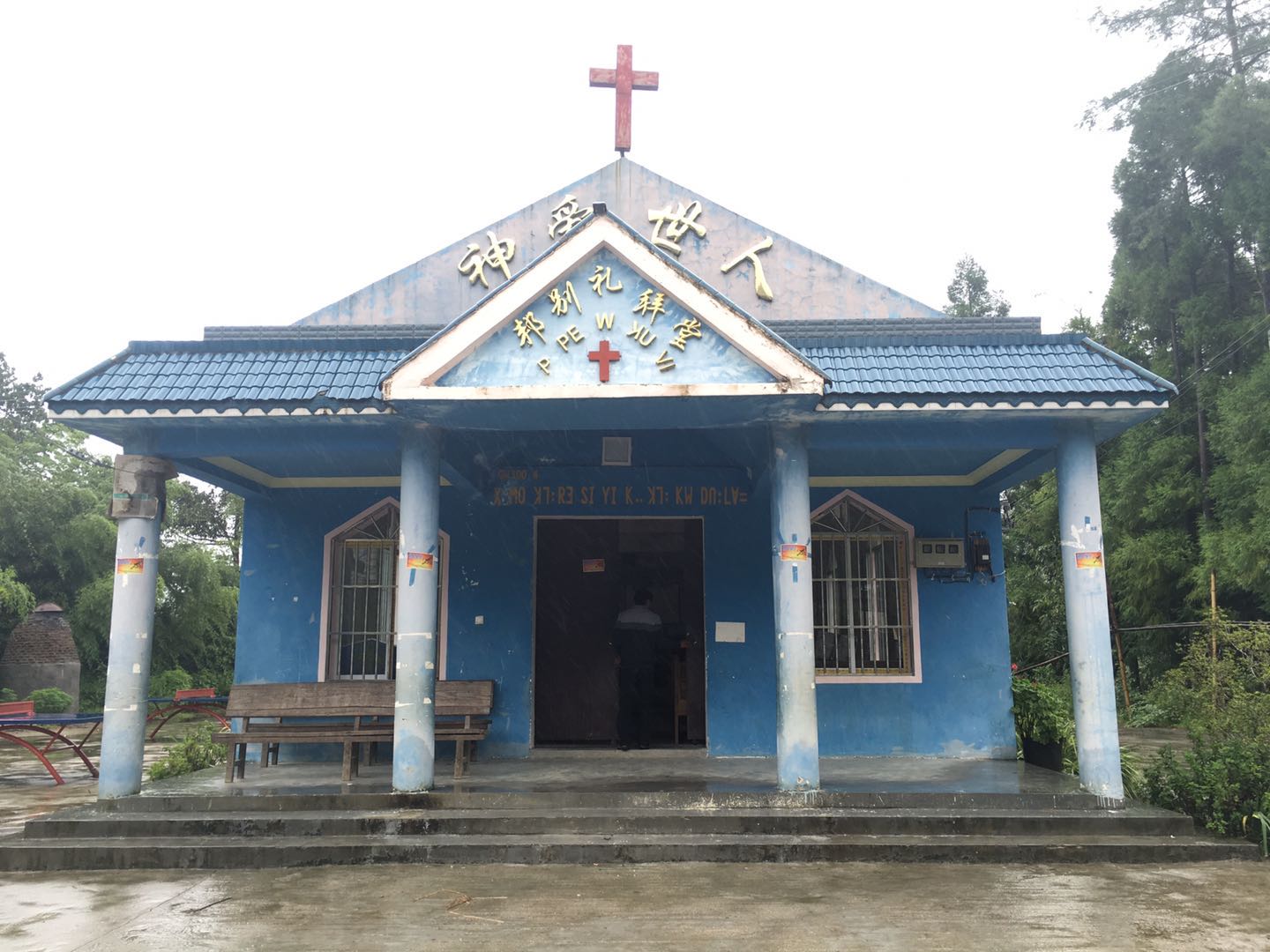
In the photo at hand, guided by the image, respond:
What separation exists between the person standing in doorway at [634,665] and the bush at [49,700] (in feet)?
55.7

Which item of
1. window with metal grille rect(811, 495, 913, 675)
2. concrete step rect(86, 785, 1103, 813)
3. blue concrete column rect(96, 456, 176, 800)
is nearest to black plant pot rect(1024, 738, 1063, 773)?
window with metal grille rect(811, 495, 913, 675)

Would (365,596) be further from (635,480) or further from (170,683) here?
(170,683)

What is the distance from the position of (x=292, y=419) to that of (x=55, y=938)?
12.7 feet

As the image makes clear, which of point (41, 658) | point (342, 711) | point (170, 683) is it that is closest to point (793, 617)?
point (342, 711)

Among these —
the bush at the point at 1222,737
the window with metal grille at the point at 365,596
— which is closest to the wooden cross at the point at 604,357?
the window with metal grille at the point at 365,596

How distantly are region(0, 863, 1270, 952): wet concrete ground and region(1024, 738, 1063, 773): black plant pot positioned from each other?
2.65 meters

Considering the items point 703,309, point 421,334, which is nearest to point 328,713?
point 421,334

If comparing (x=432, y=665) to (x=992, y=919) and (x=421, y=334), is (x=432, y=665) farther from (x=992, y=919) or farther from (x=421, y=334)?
(x=992, y=919)

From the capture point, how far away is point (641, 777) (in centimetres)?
910

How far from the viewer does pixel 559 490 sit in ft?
36.1

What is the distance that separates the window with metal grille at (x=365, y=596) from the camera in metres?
10.9

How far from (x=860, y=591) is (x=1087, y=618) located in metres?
3.15

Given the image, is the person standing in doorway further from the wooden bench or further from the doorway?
the wooden bench

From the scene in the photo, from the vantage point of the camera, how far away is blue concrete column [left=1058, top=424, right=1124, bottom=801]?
7953mm
